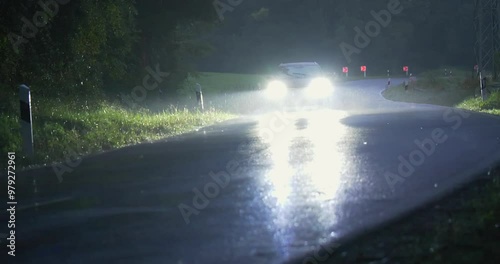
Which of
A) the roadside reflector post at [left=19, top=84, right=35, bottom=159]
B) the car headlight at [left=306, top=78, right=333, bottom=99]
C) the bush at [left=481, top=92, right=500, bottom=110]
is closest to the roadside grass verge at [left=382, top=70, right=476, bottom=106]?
the car headlight at [left=306, top=78, right=333, bottom=99]

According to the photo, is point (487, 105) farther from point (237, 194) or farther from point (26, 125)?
point (237, 194)

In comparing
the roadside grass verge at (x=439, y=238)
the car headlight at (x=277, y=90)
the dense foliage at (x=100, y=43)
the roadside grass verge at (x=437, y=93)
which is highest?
the dense foliage at (x=100, y=43)

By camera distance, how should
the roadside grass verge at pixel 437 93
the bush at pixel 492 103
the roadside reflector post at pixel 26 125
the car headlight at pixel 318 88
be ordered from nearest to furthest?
the roadside reflector post at pixel 26 125 → the bush at pixel 492 103 → the roadside grass verge at pixel 437 93 → the car headlight at pixel 318 88

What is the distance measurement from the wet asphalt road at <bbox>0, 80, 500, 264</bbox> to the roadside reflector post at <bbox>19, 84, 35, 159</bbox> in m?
0.89

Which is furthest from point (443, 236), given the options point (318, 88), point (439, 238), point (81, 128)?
point (318, 88)

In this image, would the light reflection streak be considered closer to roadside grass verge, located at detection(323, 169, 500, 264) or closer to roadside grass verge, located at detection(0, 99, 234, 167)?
roadside grass verge, located at detection(323, 169, 500, 264)

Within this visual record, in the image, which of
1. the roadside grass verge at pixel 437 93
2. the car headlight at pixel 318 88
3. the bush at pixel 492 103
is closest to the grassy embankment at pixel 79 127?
the bush at pixel 492 103

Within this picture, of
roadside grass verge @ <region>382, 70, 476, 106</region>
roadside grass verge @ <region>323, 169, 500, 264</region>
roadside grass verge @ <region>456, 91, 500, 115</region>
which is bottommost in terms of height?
roadside grass verge @ <region>323, 169, 500, 264</region>

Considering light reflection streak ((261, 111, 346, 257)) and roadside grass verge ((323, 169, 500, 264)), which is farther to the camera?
light reflection streak ((261, 111, 346, 257))

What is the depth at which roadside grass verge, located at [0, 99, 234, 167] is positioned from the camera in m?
13.7

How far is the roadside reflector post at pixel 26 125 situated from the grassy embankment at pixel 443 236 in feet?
24.7

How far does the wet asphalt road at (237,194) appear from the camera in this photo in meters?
6.27

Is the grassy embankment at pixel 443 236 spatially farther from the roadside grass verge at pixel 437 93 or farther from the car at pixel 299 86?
the car at pixel 299 86

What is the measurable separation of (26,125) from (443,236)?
9.08 meters
